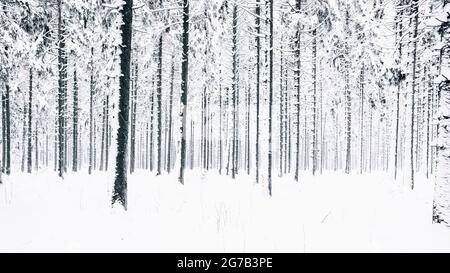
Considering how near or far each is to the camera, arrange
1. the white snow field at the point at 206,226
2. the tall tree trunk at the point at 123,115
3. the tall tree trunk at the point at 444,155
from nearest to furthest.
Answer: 1. the white snow field at the point at 206,226
2. the tall tree trunk at the point at 444,155
3. the tall tree trunk at the point at 123,115

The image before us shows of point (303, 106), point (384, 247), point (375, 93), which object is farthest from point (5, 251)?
point (303, 106)

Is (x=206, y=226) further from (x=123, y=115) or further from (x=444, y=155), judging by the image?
(x=444, y=155)

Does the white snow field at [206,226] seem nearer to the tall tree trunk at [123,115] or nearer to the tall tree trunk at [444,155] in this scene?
the tall tree trunk at [444,155]

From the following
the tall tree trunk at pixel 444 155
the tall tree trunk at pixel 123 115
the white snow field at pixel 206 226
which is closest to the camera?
the white snow field at pixel 206 226

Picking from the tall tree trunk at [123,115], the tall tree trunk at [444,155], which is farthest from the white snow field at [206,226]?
the tall tree trunk at [123,115]

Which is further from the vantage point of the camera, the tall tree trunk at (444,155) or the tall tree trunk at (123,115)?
the tall tree trunk at (123,115)

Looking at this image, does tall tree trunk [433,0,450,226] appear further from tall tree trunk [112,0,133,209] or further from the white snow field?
tall tree trunk [112,0,133,209]

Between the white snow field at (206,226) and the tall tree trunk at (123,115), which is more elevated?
the tall tree trunk at (123,115)

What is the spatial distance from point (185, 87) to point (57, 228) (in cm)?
903

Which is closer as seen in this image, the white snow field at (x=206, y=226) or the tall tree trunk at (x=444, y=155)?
the white snow field at (x=206, y=226)

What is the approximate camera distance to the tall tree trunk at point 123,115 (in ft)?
28.0

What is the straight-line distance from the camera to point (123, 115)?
28.3 feet
